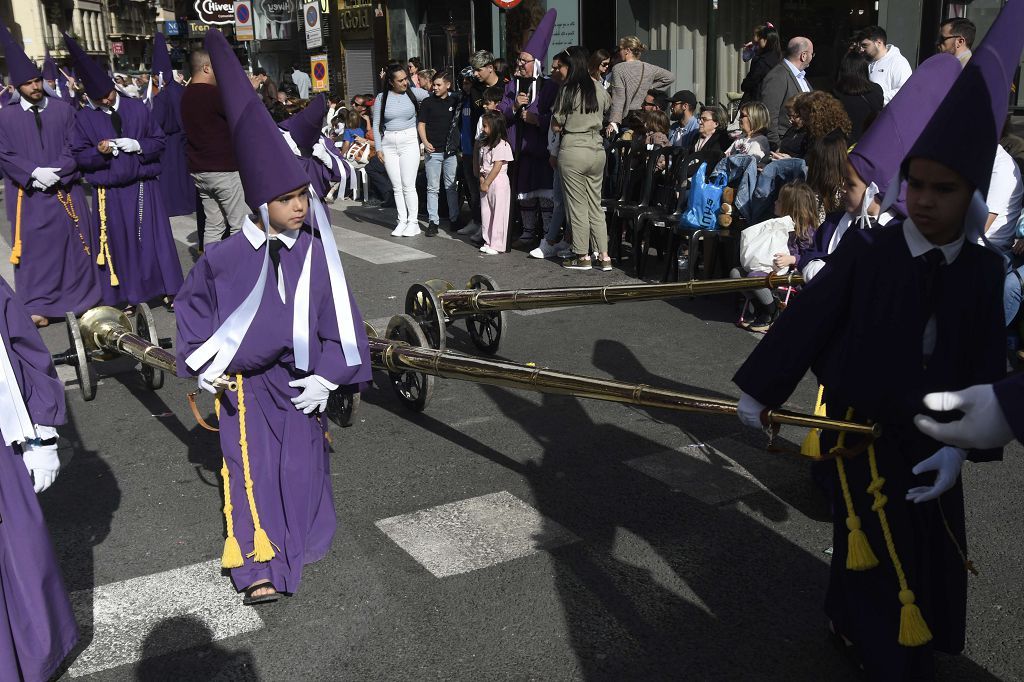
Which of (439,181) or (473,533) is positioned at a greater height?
(439,181)

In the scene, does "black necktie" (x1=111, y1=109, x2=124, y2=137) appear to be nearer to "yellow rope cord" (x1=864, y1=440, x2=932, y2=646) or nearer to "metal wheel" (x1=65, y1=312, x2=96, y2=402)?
"metal wheel" (x1=65, y1=312, x2=96, y2=402)

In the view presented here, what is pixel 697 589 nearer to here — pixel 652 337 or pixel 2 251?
pixel 652 337

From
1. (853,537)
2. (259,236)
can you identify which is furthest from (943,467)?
(259,236)

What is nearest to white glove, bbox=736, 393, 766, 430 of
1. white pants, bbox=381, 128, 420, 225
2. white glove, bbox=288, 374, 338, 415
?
white glove, bbox=288, 374, 338, 415

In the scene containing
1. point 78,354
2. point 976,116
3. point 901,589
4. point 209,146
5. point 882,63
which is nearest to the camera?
point 976,116

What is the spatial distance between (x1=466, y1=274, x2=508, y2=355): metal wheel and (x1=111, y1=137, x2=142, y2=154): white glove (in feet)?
10.3

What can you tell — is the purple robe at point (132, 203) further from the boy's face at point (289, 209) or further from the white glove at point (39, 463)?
the white glove at point (39, 463)

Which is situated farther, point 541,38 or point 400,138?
point 400,138

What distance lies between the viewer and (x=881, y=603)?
335 cm

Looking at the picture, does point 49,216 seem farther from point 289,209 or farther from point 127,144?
point 289,209

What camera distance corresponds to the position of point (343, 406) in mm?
5824

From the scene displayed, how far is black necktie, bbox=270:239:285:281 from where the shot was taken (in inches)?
161

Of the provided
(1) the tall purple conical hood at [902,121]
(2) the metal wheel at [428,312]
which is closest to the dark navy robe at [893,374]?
(1) the tall purple conical hood at [902,121]

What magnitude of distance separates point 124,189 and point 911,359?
7414mm
